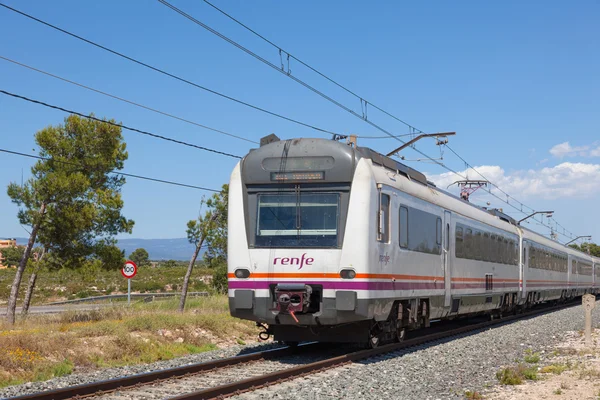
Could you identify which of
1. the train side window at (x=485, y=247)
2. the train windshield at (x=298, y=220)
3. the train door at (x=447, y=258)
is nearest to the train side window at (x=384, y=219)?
the train windshield at (x=298, y=220)

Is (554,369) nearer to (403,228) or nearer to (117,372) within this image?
(403,228)

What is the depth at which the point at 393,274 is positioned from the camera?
1370cm

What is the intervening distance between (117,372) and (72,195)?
12.4m

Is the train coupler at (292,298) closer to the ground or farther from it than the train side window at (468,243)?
closer to the ground

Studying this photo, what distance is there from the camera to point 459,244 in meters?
18.7

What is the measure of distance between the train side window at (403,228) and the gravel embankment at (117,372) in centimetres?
362

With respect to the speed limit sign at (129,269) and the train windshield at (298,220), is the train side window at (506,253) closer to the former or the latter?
the speed limit sign at (129,269)

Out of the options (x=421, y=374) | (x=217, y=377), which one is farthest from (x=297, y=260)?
(x=421, y=374)

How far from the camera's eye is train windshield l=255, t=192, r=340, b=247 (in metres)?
12.7

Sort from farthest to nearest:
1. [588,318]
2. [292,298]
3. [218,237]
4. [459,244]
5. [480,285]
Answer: [218,237] → [480,285] → [459,244] → [588,318] → [292,298]

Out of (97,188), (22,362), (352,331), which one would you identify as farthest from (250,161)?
(97,188)

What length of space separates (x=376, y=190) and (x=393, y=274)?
5.94ft

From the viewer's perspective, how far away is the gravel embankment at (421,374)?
393 inches

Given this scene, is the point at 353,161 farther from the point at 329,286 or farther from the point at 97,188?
the point at 97,188
